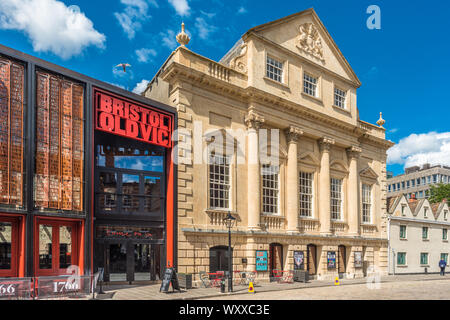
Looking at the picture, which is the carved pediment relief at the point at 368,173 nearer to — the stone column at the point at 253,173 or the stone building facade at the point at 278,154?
the stone building facade at the point at 278,154

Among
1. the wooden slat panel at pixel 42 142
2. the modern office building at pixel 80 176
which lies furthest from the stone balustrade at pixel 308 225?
the wooden slat panel at pixel 42 142

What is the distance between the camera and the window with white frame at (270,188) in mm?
28422

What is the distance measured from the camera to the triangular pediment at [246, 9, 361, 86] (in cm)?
2992

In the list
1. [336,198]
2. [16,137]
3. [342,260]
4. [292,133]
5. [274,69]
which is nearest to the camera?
[16,137]

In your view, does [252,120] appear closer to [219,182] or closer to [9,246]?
[219,182]

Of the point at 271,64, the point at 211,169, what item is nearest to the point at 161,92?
the point at 211,169

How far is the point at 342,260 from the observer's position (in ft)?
110

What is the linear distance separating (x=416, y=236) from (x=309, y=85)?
20.2 m

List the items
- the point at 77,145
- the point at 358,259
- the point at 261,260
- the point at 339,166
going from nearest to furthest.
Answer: the point at 77,145 < the point at 261,260 < the point at 358,259 < the point at 339,166

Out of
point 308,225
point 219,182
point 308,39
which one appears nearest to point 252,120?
point 219,182

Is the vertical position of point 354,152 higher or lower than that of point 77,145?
higher

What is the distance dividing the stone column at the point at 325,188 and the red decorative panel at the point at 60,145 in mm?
18681

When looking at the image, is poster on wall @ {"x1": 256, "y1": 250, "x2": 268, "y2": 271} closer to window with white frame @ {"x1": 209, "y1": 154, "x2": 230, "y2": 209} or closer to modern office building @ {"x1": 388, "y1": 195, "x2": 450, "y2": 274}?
window with white frame @ {"x1": 209, "y1": 154, "x2": 230, "y2": 209}

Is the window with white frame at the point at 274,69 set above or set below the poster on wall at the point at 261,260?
above
